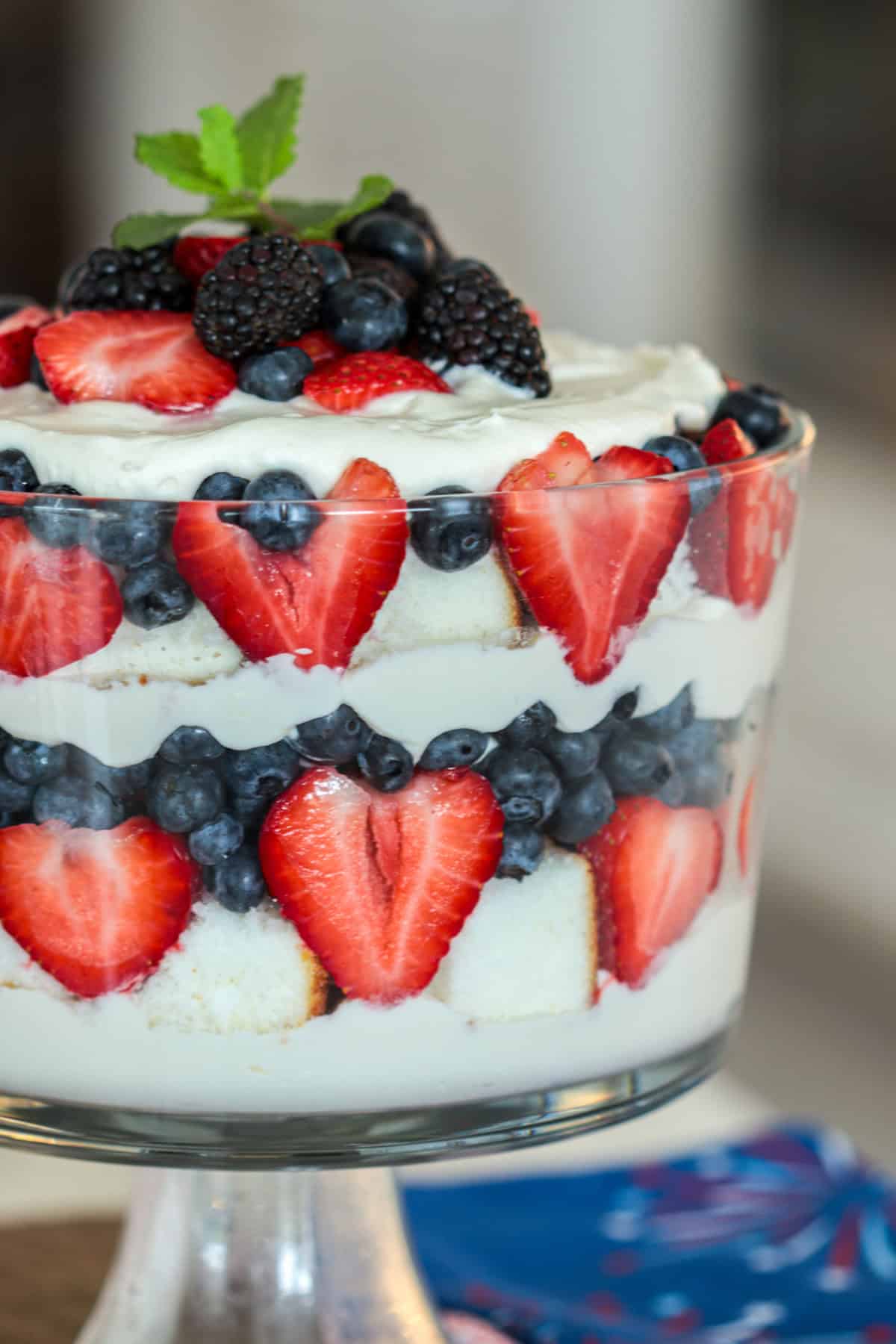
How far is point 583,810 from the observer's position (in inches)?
29.9

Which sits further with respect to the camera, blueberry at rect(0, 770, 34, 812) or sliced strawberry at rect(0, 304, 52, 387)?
sliced strawberry at rect(0, 304, 52, 387)

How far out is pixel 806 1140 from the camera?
1.46 metres

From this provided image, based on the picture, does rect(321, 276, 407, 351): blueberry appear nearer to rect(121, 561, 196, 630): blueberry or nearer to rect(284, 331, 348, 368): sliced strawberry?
rect(284, 331, 348, 368): sliced strawberry

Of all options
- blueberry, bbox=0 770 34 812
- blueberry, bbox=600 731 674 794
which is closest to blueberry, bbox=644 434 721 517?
blueberry, bbox=600 731 674 794

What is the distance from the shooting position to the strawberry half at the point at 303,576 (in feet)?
2.29

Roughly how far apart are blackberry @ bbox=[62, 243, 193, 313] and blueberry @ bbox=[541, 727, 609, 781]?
362 millimetres

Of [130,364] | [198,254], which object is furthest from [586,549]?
[198,254]

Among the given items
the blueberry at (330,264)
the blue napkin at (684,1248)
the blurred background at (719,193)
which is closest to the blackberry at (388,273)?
the blueberry at (330,264)

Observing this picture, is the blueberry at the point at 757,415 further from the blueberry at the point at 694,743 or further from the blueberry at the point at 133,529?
the blueberry at the point at 133,529

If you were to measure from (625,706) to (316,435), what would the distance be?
180 mm

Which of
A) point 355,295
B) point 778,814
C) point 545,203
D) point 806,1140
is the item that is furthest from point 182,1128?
point 545,203

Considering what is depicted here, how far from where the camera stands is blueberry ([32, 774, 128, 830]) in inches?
29.1

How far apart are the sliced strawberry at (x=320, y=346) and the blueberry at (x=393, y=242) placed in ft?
0.40

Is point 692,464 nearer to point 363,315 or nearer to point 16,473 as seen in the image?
point 363,315
